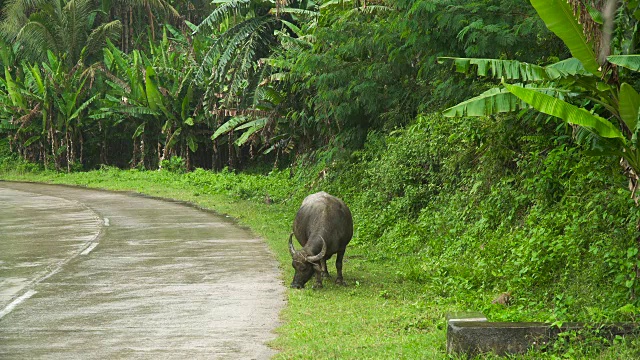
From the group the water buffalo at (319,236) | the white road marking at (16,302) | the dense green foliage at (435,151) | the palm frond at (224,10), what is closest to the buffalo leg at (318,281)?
the water buffalo at (319,236)

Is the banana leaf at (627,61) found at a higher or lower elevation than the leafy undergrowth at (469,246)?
higher

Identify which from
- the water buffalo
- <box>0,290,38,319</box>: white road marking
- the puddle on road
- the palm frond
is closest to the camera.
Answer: <box>0,290,38,319</box>: white road marking

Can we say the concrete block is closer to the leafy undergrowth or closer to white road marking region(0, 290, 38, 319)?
the leafy undergrowth

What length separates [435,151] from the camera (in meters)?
14.9

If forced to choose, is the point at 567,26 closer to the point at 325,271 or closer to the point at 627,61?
the point at 627,61

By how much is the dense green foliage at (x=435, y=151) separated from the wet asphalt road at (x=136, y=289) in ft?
2.11

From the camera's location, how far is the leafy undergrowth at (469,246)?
7.94 metres

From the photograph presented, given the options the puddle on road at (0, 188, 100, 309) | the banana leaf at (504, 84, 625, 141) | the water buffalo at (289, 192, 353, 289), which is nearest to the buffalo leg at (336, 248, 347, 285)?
the water buffalo at (289, 192, 353, 289)

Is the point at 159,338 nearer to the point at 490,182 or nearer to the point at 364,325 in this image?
the point at 364,325

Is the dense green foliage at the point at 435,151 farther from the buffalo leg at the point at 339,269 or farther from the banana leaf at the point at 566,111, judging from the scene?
the buffalo leg at the point at 339,269

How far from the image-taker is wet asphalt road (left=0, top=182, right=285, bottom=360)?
799cm

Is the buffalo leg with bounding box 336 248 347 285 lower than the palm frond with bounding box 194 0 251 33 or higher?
lower

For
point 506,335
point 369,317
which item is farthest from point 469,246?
point 506,335

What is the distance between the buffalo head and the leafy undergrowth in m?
0.29
